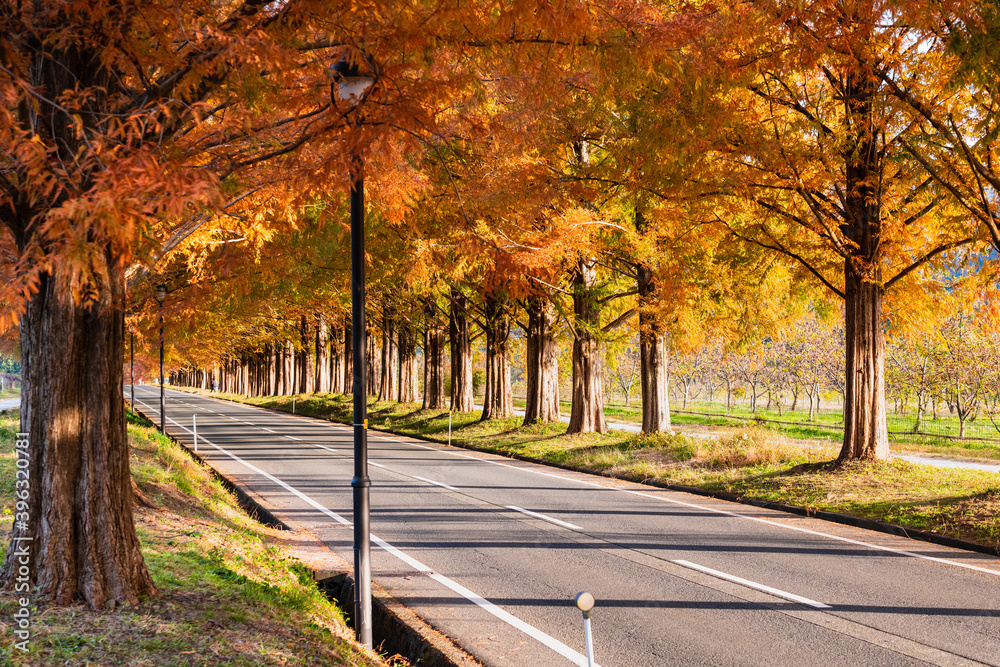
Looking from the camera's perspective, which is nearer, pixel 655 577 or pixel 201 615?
pixel 201 615

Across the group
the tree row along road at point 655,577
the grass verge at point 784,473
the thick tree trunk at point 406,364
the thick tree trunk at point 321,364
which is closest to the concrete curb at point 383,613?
the tree row along road at point 655,577

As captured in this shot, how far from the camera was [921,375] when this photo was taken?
29.0 meters

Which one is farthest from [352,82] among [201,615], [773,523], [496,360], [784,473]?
[496,360]

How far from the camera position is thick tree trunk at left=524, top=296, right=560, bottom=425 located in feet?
85.0

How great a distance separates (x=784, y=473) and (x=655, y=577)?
22.8 feet

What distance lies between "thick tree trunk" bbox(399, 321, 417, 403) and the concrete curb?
28.5 meters

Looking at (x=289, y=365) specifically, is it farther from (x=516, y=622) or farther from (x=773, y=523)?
(x=516, y=622)

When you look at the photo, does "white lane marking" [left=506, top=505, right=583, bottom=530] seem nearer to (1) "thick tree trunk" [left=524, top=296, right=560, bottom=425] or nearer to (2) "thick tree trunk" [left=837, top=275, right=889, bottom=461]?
(2) "thick tree trunk" [left=837, top=275, right=889, bottom=461]

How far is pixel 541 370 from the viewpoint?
26.0 metres

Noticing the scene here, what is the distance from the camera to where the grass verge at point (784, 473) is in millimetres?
10773

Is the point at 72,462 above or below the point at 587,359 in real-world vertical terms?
below

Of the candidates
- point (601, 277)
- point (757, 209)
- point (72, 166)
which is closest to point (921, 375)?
point (601, 277)

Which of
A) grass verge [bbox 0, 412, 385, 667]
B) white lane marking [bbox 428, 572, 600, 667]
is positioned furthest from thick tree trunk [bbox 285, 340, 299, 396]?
white lane marking [bbox 428, 572, 600, 667]

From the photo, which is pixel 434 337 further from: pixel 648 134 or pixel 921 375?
pixel 648 134
